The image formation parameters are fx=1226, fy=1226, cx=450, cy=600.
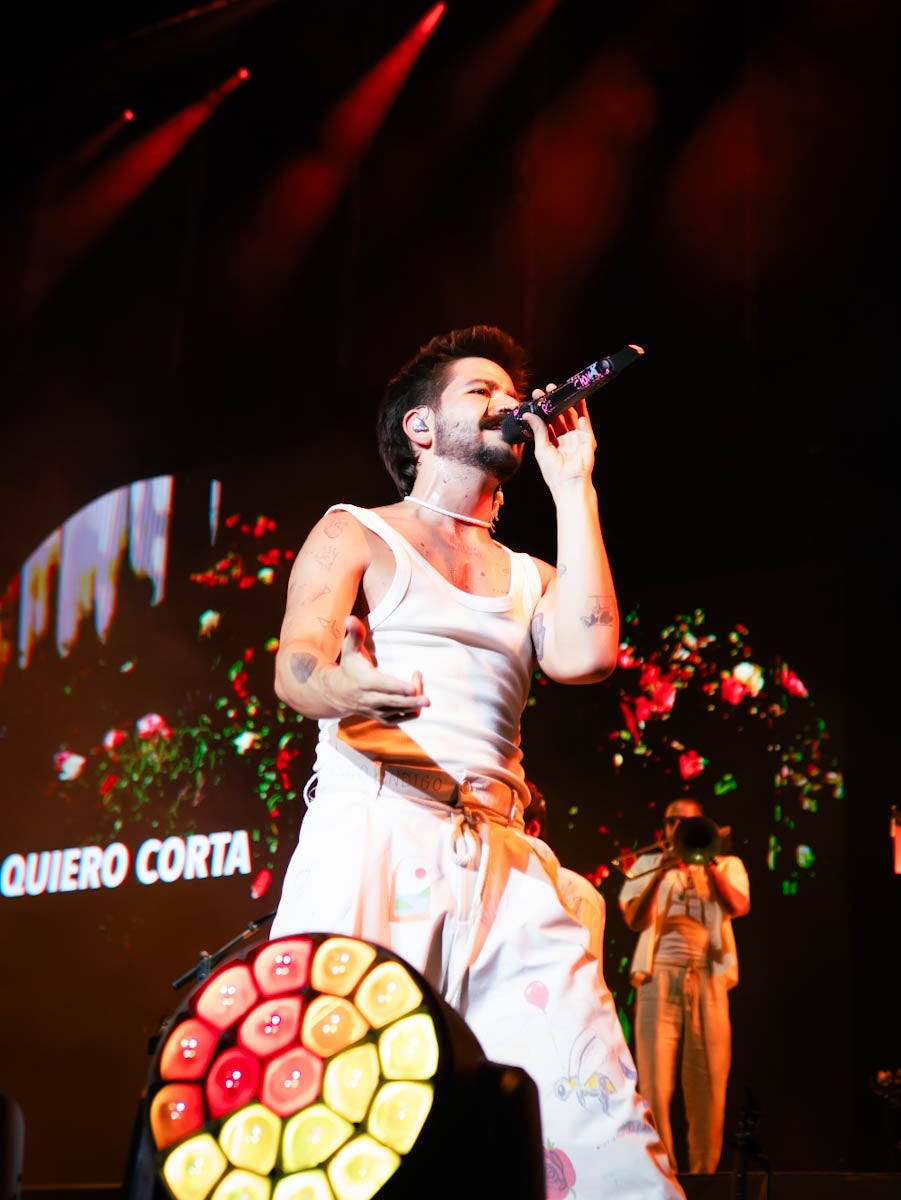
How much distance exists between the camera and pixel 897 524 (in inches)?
271

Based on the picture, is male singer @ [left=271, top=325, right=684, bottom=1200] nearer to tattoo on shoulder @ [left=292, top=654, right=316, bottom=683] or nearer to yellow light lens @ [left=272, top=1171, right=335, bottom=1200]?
tattoo on shoulder @ [left=292, top=654, right=316, bottom=683]

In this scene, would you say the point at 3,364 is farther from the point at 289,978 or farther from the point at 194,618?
the point at 289,978

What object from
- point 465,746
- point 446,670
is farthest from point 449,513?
point 465,746

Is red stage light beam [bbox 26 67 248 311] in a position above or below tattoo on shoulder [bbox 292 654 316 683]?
above

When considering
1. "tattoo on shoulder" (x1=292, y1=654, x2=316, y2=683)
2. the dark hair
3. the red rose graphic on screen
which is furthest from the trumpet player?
"tattoo on shoulder" (x1=292, y1=654, x2=316, y2=683)

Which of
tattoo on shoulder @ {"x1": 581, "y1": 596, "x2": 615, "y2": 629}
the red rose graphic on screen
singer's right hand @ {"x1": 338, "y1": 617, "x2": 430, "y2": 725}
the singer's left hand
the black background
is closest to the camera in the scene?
singer's right hand @ {"x1": 338, "y1": 617, "x2": 430, "y2": 725}

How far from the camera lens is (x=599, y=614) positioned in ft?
6.94

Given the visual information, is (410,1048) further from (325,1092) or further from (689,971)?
(689,971)

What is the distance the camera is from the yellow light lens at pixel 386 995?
1039 millimetres

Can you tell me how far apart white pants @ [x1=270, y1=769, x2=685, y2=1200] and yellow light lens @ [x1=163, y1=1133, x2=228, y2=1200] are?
621mm

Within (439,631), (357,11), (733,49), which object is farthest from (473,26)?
(439,631)

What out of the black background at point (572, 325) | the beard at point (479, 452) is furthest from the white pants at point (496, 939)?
the black background at point (572, 325)

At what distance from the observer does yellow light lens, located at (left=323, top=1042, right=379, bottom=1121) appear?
1.01 meters

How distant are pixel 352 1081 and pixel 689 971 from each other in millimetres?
5308
